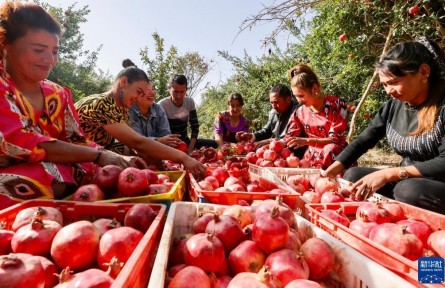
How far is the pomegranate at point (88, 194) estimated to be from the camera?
1.65 m

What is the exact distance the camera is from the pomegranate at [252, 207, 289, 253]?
110 cm

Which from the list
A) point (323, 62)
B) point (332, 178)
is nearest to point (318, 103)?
point (332, 178)

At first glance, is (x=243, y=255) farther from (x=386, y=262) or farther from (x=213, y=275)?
(x=386, y=262)

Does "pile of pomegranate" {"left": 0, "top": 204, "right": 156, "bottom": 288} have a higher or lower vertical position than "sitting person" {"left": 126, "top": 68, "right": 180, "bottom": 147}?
lower

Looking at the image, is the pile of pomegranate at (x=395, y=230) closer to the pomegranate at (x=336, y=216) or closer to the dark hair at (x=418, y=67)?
the pomegranate at (x=336, y=216)

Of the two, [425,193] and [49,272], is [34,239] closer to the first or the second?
[49,272]

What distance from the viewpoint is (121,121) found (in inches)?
110

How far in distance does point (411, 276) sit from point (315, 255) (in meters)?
0.31

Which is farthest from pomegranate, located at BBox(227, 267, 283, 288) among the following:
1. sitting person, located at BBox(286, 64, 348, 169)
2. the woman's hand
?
sitting person, located at BBox(286, 64, 348, 169)

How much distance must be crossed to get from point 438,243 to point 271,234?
818 mm

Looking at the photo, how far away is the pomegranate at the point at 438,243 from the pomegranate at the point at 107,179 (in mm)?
1743

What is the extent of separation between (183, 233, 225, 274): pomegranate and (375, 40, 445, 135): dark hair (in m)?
2.03

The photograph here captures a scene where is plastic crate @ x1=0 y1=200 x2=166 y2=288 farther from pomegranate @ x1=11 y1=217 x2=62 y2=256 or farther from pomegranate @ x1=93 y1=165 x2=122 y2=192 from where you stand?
pomegranate @ x1=93 y1=165 x2=122 y2=192

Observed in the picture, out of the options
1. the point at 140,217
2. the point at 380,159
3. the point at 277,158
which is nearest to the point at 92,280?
the point at 140,217
